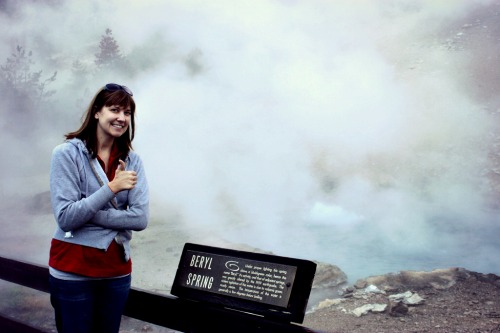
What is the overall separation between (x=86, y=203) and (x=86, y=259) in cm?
18

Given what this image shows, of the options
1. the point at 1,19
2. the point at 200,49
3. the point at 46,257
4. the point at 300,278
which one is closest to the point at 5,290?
the point at 46,257

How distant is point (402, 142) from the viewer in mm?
5195

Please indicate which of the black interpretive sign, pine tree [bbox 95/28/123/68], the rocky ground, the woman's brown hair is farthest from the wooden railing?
pine tree [bbox 95/28/123/68]

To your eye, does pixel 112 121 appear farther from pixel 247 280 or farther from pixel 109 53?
pixel 109 53

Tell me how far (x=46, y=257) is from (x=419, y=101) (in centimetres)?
531

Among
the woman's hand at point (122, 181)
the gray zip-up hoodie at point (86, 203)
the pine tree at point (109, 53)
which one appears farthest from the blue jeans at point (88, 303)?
the pine tree at point (109, 53)

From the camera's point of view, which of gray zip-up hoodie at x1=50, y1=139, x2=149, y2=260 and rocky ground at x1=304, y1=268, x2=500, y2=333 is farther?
rocky ground at x1=304, y1=268, x2=500, y2=333

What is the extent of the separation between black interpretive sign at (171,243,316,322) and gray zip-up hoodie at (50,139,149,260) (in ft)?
1.23

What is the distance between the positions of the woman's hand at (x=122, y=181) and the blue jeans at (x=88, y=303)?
0.32 m

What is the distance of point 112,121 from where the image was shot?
1532 mm

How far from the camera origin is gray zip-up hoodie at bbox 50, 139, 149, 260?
4.52 ft

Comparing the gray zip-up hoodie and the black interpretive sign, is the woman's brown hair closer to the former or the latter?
the gray zip-up hoodie

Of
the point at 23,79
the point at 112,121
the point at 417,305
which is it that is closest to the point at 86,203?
the point at 112,121

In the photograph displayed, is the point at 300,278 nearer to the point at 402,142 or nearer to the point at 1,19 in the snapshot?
the point at 402,142
